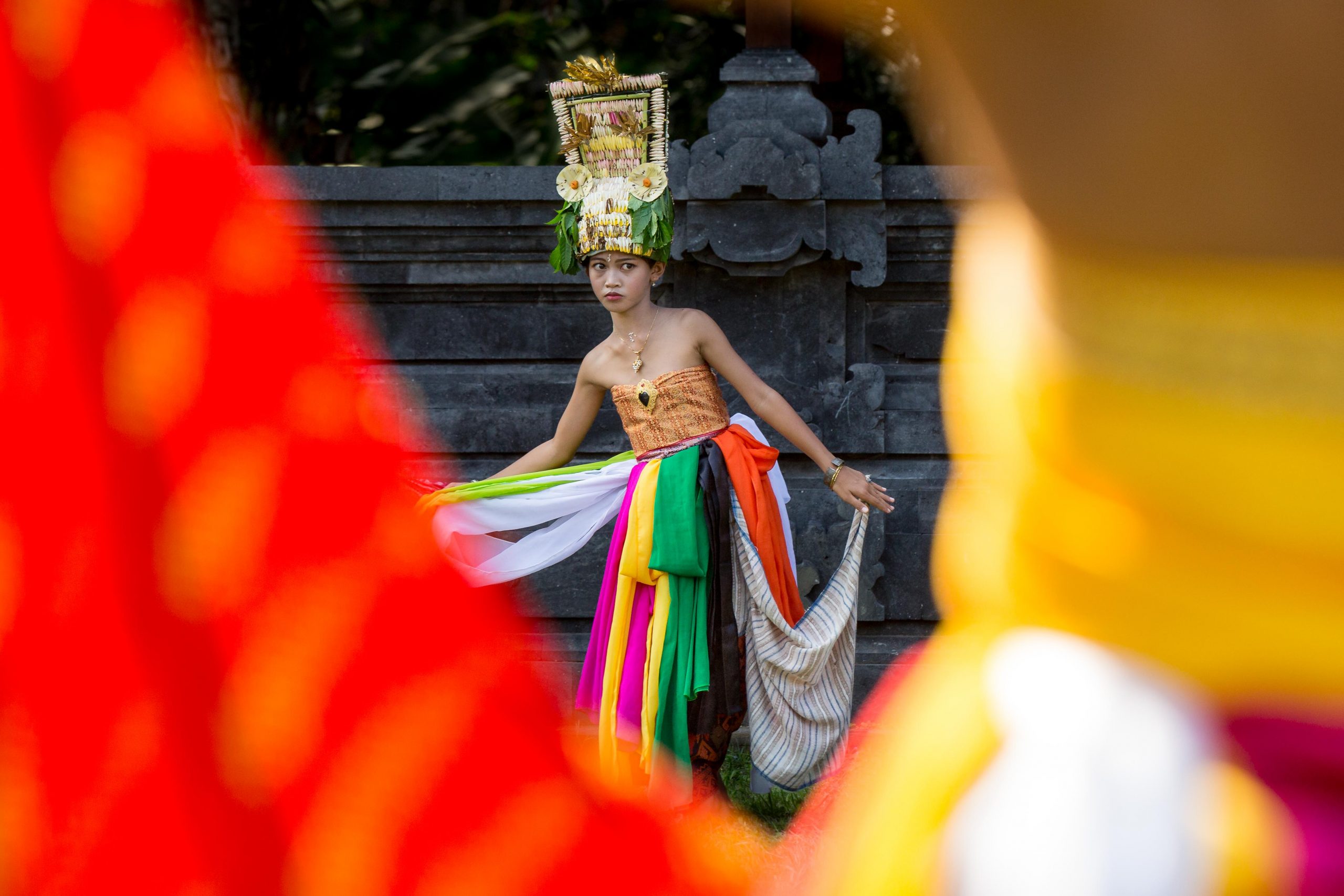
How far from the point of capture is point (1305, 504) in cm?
67

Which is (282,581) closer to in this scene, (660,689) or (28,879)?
(28,879)

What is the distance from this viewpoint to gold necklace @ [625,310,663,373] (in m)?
4.05

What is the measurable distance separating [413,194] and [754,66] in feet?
4.48

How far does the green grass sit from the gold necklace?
1.41m

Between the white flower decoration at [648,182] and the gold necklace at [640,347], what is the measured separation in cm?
35

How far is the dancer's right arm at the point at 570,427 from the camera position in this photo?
13.7 ft

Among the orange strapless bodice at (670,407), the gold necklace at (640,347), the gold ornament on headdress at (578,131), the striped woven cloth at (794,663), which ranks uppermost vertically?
the gold ornament on headdress at (578,131)

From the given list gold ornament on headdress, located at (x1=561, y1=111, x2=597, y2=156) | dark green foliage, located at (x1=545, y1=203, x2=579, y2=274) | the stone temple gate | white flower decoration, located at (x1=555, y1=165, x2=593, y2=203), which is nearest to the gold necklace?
dark green foliage, located at (x1=545, y1=203, x2=579, y2=274)

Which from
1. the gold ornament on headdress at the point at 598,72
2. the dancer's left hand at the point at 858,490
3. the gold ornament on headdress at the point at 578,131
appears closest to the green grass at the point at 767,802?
the dancer's left hand at the point at 858,490

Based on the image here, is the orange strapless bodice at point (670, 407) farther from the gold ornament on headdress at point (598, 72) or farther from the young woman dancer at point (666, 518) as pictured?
the gold ornament on headdress at point (598, 72)

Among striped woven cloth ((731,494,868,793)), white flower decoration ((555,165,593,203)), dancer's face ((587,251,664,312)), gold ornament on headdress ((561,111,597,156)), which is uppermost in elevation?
gold ornament on headdress ((561,111,597,156))

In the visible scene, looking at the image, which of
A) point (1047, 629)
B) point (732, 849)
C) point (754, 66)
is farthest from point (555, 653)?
point (1047, 629)

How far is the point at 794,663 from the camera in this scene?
4.01 m

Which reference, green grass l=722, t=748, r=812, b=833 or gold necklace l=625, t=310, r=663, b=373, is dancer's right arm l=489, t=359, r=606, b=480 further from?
green grass l=722, t=748, r=812, b=833
